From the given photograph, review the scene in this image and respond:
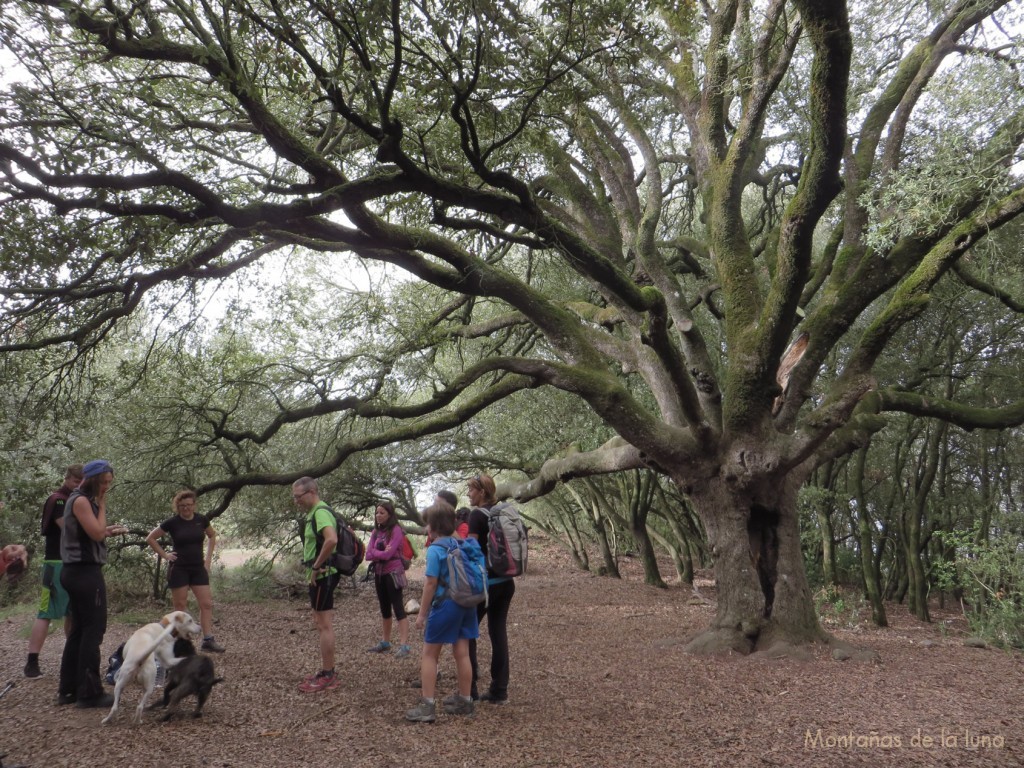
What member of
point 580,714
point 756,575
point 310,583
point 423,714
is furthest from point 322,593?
point 756,575

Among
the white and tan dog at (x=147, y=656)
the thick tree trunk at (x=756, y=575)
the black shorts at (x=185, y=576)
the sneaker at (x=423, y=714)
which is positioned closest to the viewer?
the white and tan dog at (x=147, y=656)

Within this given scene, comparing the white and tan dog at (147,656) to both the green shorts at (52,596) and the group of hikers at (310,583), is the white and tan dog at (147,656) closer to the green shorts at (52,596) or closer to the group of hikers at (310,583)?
the group of hikers at (310,583)

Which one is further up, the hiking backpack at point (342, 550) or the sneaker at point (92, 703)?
the hiking backpack at point (342, 550)

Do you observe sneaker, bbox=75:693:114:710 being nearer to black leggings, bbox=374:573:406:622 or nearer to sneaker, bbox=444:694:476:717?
sneaker, bbox=444:694:476:717

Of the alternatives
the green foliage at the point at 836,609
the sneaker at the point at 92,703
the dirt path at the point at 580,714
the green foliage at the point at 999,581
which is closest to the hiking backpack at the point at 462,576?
the dirt path at the point at 580,714

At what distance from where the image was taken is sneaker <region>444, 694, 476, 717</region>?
470cm

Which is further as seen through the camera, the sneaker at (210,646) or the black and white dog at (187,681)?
the sneaker at (210,646)

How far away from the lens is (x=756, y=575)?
24.4 feet

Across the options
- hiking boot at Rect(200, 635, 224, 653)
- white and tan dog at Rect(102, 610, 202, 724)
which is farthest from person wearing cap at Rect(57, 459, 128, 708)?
hiking boot at Rect(200, 635, 224, 653)

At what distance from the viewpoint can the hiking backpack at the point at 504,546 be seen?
5.07 metres

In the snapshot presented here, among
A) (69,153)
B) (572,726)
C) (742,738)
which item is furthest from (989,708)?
(69,153)

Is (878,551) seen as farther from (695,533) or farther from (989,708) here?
(989,708)

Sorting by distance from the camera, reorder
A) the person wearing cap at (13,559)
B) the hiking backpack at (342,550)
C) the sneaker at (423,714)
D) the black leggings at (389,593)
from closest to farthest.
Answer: the person wearing cap at (13,559)
the sneaker at (423,714)
the hiking backpack at (342,550)
the black leggings at (389,593)

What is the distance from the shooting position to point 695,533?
16.0 m
